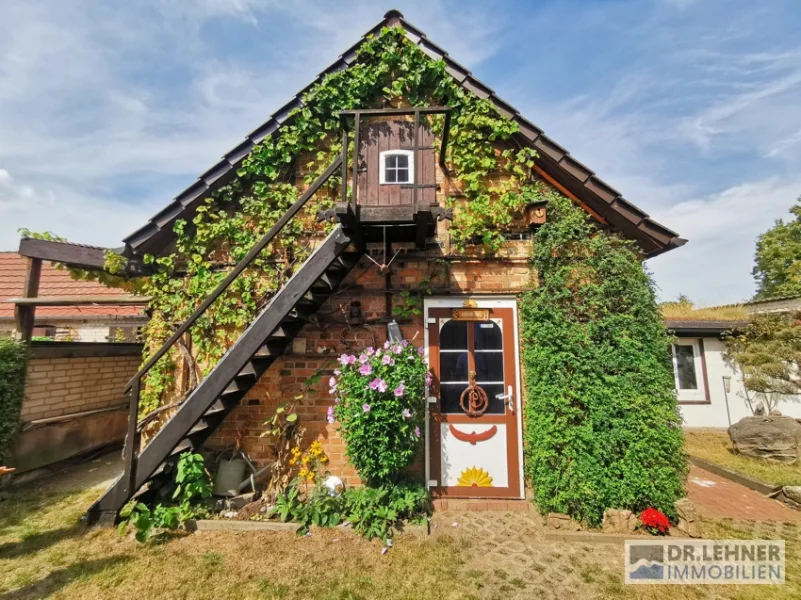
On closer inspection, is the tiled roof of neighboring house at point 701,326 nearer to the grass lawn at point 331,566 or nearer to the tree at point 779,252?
the grass lawn at point 331,566

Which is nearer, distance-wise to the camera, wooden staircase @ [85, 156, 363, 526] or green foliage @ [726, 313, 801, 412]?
wooden staircase @ [85, 156, 363, 526]

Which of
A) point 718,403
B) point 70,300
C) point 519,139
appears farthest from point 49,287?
point 718,403

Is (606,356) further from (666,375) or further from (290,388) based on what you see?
(290,388)

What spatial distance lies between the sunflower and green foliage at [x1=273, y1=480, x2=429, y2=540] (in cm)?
57

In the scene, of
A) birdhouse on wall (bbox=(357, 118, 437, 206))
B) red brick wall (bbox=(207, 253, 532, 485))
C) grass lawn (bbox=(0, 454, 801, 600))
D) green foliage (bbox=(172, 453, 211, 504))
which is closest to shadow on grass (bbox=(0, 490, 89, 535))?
grass lawn (bbox=(0, 454, 801, 600))

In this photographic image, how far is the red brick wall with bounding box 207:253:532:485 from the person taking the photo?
4.56m

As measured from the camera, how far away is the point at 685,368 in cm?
915

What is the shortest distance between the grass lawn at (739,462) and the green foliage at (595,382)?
1027 millimetres

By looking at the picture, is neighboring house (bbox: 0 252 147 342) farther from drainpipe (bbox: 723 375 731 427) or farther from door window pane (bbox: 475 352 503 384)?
drainpipe (bbox: 723 375 731 427)

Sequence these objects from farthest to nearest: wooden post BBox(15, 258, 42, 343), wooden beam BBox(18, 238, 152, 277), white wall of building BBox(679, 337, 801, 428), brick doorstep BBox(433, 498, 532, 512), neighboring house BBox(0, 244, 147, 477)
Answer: white wall of building BBox(679, 337, 801, 428)
neighboring house BBox(0, 244, 147, 477)
wooden post BBox(15, 258, 42, 343)
wooden beam BBox(18, 238, 152, 277)
brick doorstep BBox(433, 498, 532, 512)

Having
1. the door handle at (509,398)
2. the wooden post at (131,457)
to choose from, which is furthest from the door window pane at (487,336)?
the wooden post at (131,457)

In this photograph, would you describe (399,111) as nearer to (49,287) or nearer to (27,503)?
(27,503)

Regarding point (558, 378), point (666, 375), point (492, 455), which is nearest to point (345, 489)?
point (492, 455)

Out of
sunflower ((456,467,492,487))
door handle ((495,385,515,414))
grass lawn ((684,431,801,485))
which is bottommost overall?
grass lawn ((684,431,801,485))
